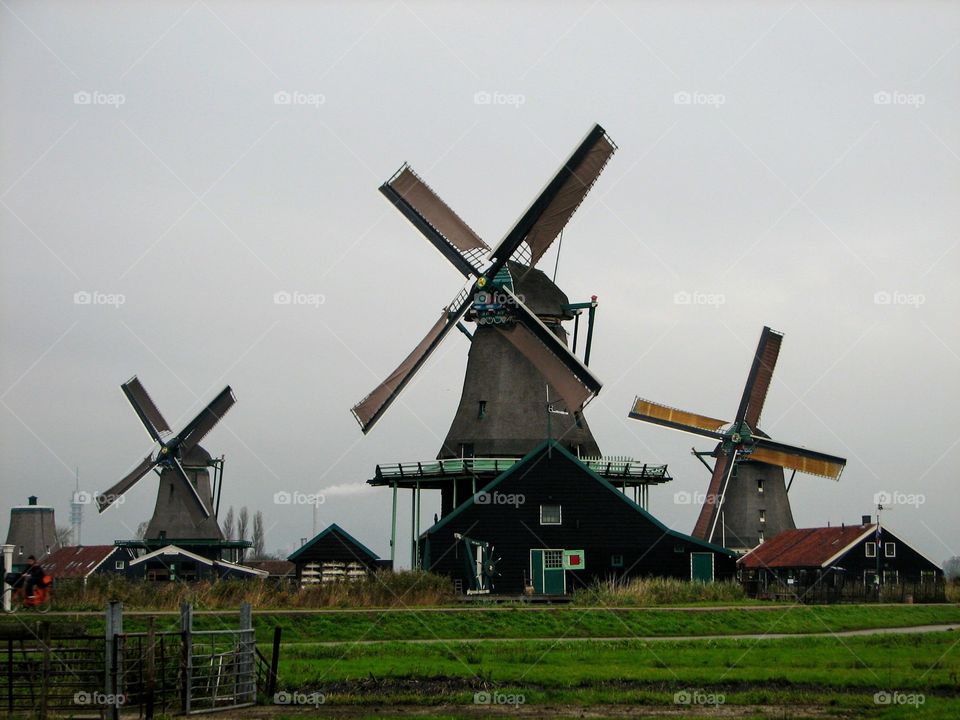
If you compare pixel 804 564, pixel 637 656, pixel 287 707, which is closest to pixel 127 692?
pixel 287 707

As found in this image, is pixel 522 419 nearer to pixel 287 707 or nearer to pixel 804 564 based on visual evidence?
pixel 804 564

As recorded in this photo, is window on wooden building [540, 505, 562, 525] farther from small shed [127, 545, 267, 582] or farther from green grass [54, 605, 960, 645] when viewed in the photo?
small shed [127, 545, 267, 582]

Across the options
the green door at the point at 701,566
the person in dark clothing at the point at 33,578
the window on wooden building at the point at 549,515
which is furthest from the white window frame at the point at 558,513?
the person in dark clothing at the point at 33,578

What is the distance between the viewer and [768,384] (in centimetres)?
6256

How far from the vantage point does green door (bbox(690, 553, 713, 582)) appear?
1805 inches

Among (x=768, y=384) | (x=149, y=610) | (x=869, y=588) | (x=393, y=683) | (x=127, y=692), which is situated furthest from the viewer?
(x=768, y=384)

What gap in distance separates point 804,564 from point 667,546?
39.4 feet

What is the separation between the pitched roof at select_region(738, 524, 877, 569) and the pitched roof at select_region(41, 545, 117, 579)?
4115 cm

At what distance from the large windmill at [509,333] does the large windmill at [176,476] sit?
23.6m

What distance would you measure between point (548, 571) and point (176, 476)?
98.7 ft
